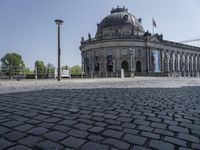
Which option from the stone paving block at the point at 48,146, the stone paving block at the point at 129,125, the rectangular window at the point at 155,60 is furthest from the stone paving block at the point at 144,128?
the rectangular window at the point at 155,60

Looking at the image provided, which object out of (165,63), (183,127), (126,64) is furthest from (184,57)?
(183,127)

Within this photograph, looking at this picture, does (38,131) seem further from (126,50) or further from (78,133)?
(126,50)

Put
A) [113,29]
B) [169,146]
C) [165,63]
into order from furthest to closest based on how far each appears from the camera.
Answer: [165,63] < [113,29] < [169,146]

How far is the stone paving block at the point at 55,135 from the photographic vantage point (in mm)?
2729

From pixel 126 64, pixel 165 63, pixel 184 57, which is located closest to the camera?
pixel 126 64

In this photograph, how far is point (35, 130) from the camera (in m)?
A: 3.08

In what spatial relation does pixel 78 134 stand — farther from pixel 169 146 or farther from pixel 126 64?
pixel 126 64

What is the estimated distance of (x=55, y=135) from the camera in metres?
2.85

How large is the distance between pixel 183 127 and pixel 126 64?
59705mm

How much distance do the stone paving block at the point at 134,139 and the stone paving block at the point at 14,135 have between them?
1.58 meters

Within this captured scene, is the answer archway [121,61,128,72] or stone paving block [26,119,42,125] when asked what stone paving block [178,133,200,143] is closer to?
stone paving block [26,119,42,125]

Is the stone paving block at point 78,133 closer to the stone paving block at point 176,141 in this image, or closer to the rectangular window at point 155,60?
the stone paving block at point 176,141

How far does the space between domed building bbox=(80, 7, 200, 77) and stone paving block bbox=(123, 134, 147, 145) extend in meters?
53.1

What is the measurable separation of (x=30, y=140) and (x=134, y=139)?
1512mm
